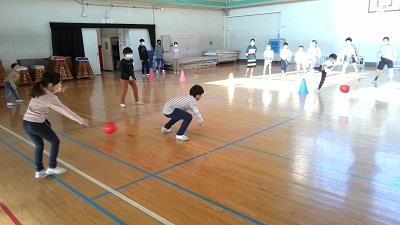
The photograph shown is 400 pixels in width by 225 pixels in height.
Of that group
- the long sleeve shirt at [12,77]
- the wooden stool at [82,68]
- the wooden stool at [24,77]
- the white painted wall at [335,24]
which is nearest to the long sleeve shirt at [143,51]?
the wooden stool at [82,68]

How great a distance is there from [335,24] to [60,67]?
42.1 feet

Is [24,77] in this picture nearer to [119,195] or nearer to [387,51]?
[119,195]

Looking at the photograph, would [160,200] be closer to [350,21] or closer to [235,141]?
[235,141]

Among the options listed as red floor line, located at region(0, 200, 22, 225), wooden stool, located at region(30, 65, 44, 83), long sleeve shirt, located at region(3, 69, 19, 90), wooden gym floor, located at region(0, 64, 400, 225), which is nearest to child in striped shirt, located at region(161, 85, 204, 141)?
wooden gym floor, located at region(0, 64, 400, 225)

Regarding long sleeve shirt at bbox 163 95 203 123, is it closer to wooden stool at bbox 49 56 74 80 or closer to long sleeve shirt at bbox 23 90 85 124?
long sleeve shirt at bbox 23 90 85 124

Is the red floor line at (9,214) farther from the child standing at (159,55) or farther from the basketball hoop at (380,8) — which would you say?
the basketball hoop at (380,8)

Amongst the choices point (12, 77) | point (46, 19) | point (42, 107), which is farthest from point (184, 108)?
point (46, 19)

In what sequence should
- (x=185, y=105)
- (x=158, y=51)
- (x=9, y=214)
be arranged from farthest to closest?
(x=158, y=51) → (x=185, y=105) → (x=9, y=214)

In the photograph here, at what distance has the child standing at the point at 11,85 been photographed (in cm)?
723

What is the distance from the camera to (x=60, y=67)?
39.2 ft

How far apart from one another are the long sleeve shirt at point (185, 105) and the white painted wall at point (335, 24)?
12.8 meters

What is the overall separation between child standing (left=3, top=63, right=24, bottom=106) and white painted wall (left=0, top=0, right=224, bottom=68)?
4.72 metres

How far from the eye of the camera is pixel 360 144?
4281 millimetres

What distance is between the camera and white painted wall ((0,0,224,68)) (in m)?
11.4
